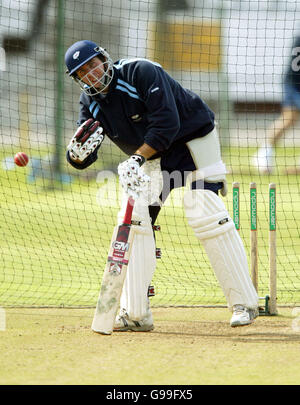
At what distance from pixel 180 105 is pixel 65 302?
174cm

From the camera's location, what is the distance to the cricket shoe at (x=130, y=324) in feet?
14.0

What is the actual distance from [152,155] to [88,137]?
375 millimetres

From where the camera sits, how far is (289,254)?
256 inches

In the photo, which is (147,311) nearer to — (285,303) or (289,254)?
(285,303)

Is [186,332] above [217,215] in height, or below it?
below

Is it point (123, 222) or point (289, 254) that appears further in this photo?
point (289, 254)

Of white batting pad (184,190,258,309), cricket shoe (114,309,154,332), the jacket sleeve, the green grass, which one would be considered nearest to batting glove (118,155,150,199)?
the jacket sleeve

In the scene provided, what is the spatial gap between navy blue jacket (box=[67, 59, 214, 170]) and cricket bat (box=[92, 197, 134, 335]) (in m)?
0.42

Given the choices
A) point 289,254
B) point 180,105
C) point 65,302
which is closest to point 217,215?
point 180,105

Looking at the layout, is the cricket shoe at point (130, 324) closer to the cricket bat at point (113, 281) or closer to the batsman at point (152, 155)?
the batsman at point (152, 155)

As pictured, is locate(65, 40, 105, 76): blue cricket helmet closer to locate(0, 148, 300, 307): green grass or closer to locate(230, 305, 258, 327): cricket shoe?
locate(230, 305, 258, 327): cricket shoe

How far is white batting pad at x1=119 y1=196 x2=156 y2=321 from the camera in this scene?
420 centimetres

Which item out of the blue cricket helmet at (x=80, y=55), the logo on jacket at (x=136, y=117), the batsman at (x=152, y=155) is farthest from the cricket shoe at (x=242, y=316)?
the blue cricket helmet at (x=80, y=55)
